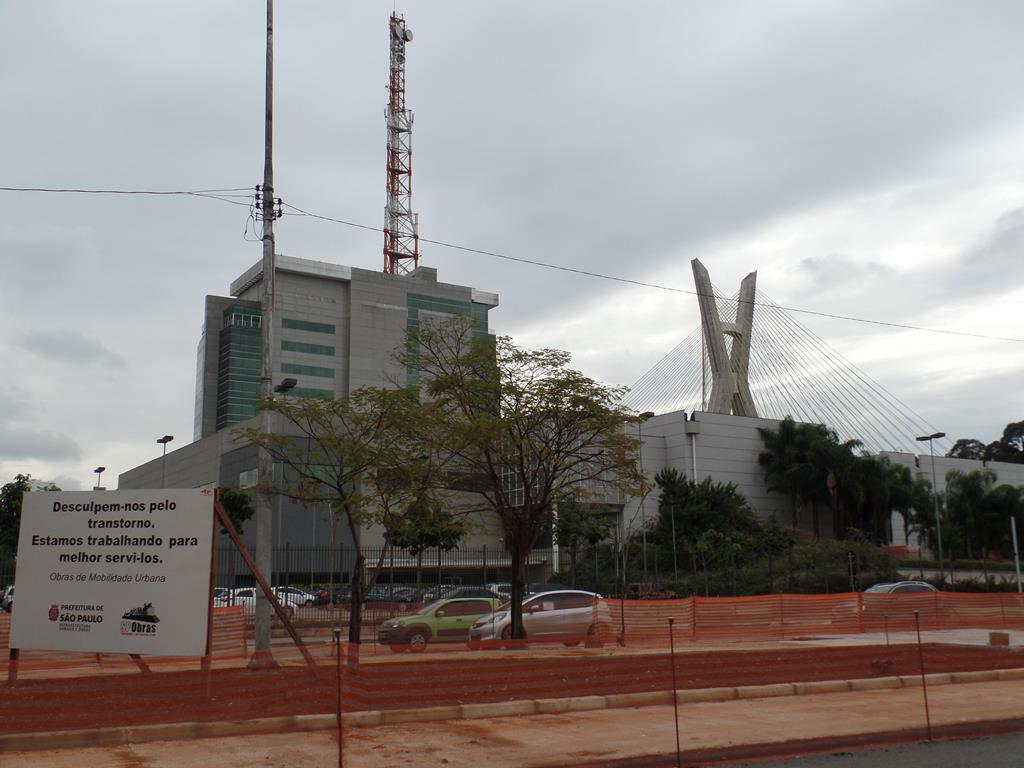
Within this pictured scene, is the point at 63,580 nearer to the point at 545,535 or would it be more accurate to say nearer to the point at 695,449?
the point at 545,535

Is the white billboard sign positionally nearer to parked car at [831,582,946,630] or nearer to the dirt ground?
the dirt ground

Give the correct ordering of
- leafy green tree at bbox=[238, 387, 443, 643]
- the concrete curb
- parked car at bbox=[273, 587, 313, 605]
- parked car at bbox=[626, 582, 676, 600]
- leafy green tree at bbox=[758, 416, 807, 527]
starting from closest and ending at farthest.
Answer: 1. the concrete curb
2. leafy green tree at bbox=[238, 387, 443, 643]
3. parked car at bbox=[273, 587, 313, 605]
4. parked car at bbox=[626, 582, 676, 600]
5. leafy green tree at bbox=[758, 416, 807, 527]

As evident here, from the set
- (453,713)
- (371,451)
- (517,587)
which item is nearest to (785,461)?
(517,587)

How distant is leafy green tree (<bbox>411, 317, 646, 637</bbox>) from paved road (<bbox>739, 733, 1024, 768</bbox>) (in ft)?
49.7

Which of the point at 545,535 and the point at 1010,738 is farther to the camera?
the point at 545,535

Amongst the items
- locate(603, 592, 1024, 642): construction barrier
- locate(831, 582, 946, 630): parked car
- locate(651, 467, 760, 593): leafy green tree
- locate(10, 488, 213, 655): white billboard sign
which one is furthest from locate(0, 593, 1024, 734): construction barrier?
locate(651, 467, 760, 593): leafy green tree

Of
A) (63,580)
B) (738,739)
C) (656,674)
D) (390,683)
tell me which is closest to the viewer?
(738,739)

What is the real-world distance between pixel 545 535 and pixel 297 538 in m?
18.9

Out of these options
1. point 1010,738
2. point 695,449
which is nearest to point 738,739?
point 1010,738

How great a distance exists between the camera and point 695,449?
70.2m

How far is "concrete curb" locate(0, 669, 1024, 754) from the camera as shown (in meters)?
10.9

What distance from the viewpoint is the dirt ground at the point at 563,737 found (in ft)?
34.0

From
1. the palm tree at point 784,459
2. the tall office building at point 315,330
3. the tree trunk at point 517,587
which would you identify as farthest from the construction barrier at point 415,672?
the tall office building at point 315,330

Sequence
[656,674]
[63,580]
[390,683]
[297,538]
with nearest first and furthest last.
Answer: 1. [63,580]
2. [390,683]
3. [656,674]
4. [297,538]
